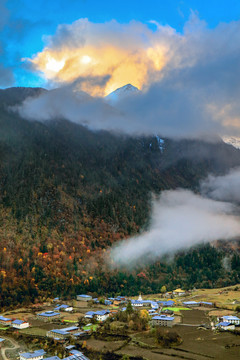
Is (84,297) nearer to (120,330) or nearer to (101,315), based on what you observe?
(101,315)

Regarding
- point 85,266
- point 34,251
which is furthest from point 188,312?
point 34,251

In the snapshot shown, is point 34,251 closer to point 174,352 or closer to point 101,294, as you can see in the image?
point 101,294

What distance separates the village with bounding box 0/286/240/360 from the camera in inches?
2739

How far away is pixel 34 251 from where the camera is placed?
477 ft

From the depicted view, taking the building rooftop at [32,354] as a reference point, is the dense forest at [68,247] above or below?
above

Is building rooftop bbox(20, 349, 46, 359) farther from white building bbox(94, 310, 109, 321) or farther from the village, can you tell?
white building bbox(94, 310, 109, 321)

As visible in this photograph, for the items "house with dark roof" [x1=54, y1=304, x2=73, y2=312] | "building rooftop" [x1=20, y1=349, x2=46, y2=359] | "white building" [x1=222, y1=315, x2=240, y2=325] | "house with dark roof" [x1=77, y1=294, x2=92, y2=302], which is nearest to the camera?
"building rooftop" [x1=20, y1=349, x2=46, y2=359]

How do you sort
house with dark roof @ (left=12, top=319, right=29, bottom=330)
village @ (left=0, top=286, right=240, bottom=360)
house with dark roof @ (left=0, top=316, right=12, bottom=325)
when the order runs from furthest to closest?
house with dark roof @ (left=0, top=316, right=12, bottom=325), house with dark roof @ (left=12, top=319, right=29, bottom=330), village @ (left=0, top=286, right=240, bottom=360)

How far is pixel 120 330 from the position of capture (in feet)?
276

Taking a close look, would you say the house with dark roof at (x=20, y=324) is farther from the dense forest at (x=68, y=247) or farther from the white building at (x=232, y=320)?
→ the white building at (x=232, y=320)

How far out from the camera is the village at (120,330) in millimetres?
69562

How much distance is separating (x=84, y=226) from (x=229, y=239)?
Answer: 77597 mm

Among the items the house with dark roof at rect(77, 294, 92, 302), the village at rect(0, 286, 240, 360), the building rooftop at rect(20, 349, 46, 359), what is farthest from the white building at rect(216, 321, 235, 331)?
the house with dark roof at rect(77, 294, 92, 302)

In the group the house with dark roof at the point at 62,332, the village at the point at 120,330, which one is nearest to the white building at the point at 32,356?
the village at the point at 120,330
